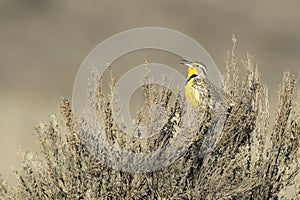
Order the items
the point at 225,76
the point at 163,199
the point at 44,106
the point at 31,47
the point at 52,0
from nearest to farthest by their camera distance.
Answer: the point at 163,199 < the point at 225,76 < the point at 44,106 < the point at 31,47 < the point at 52,0

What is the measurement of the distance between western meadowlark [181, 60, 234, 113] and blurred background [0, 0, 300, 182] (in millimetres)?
10682

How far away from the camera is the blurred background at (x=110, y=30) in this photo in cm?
1825

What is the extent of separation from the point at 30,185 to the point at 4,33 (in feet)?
49.2

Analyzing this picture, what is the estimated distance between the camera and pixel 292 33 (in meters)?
21.5

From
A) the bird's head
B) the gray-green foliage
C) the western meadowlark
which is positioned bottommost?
the gray-green foliage

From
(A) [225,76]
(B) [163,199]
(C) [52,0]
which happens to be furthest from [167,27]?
(B) [163,199]

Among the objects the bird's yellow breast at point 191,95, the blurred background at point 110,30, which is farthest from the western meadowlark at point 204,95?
the blurred background at point 110,30

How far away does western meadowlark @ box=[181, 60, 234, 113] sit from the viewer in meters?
5.55

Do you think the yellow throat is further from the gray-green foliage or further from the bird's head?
the gray-green foliage

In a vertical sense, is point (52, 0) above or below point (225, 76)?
above

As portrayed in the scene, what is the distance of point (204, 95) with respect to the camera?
5734 mm

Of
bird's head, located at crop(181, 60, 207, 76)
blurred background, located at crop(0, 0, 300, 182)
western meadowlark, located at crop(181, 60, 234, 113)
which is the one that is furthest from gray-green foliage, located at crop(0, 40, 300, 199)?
blurred background, located at crop(0, 0, 300, 182)

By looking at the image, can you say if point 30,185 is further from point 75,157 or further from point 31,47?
point 31,47

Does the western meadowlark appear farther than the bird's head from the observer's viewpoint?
No
